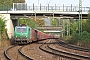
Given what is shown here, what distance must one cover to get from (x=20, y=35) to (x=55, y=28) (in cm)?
6628

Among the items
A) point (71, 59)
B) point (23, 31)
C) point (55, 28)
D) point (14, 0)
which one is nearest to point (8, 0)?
point (14, 0)

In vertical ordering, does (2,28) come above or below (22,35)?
above

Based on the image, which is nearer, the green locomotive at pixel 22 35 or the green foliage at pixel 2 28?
the green locomotive at pixel 22 35

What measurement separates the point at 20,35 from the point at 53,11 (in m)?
12.3

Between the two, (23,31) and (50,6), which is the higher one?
(50,6)

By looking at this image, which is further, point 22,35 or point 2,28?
point 2,28

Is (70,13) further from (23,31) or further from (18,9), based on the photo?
(23,31)

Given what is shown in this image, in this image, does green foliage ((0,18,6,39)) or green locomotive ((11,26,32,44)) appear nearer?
green locomotive ((11,26,32,44))

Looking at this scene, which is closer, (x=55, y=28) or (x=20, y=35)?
(x=20, y=35)

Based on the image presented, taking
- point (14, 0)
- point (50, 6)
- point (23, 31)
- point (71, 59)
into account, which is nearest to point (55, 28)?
point (14, 0)

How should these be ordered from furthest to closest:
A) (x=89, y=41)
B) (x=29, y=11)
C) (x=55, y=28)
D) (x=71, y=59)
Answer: (x=55, y=28) → (x=29, y=11) → (x=89, y=41) → (x=71, y=59)

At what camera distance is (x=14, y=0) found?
271ft

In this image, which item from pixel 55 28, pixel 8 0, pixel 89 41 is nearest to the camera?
pixel 89 41

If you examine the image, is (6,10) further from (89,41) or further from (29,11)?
A: (89,41)
